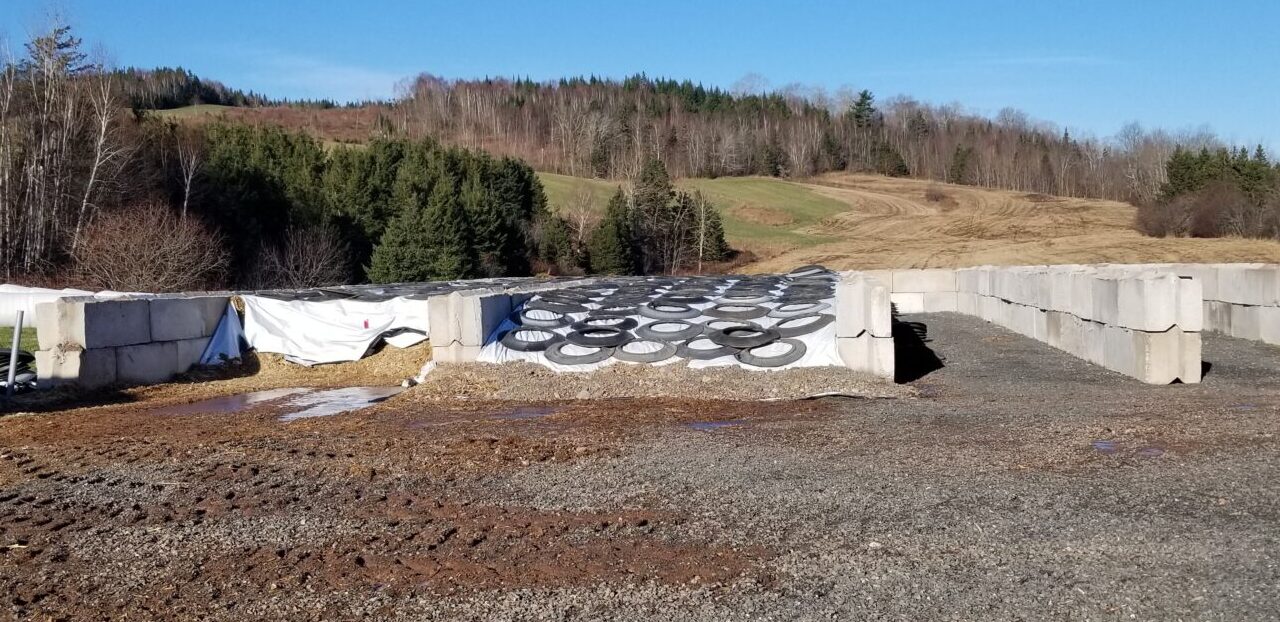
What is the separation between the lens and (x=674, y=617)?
15.9ft

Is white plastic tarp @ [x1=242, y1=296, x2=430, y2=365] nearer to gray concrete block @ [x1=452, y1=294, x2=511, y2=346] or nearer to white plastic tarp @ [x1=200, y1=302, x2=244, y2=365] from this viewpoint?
white plastic tarp @ [x1=200, y1=302, x2=244, y2=365]

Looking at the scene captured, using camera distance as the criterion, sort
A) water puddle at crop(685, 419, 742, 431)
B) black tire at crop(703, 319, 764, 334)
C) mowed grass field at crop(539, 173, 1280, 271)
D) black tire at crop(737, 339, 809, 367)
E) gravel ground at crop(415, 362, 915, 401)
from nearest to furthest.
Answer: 1. water puddle at crop(685, 419, 742, 431)
2. gravel ground at crop(415, 362, 915, 401)
3. black tire at crop(737, 339, 809, 367)
4. black tire at crop(703, 319, 764, 334)
5. mowed grass field at crop(539, 173, 1280, 271)

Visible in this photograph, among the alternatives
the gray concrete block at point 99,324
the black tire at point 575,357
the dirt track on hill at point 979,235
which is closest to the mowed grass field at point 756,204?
the dirt track on hill at point 979,235

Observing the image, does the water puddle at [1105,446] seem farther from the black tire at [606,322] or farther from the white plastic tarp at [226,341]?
the white plastic tarp at [226,341]

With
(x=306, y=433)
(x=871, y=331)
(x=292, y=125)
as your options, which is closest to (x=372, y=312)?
(x=306, y=433)

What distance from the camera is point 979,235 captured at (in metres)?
64.1

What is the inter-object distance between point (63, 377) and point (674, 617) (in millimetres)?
13255

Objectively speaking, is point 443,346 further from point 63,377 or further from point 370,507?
point 370,507

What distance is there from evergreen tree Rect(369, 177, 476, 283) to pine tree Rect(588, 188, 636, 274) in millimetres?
9760

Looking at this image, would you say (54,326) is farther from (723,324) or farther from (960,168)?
(960,168)

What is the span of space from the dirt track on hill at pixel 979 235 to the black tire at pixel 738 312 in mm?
34016

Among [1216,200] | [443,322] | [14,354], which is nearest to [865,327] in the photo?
[443,322]

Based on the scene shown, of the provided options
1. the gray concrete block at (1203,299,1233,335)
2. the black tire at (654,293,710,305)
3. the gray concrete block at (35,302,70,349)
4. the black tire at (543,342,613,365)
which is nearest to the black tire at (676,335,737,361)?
the black tire at (543,342,613,365)

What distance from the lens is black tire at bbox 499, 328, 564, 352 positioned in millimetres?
15273
